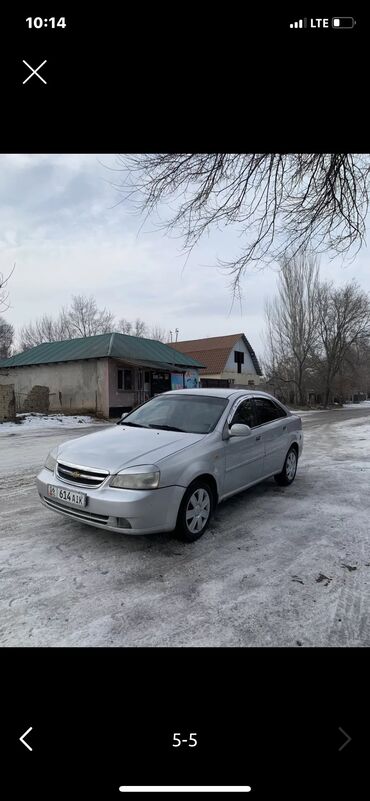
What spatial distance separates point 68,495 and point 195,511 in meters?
1.18

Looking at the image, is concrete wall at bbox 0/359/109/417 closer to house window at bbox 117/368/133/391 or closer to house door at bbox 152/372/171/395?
house window at bbox 117/368/133/391

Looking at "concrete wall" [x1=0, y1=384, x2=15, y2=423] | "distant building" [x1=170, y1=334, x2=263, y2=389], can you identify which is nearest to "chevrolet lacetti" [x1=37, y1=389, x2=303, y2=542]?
"concrete wall" [x1=0, y1=384, x2=15, y2=423]

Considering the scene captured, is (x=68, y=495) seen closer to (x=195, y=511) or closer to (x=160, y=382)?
(x=195, y=511)

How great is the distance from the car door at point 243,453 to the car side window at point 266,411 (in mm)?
145

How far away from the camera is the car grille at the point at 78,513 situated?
3242 mm

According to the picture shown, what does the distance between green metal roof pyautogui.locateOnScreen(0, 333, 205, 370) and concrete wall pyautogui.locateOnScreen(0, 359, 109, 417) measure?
0.41 m

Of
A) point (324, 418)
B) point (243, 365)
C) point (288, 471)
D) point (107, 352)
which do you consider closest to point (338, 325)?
point (243, 365)

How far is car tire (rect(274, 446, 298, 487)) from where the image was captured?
18.8ft

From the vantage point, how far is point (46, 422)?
16.4 metres
